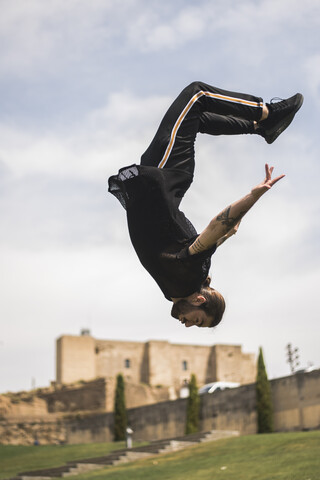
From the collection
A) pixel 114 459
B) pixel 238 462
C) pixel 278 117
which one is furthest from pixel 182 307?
pixel 114 459

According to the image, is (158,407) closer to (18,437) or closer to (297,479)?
(18,437)

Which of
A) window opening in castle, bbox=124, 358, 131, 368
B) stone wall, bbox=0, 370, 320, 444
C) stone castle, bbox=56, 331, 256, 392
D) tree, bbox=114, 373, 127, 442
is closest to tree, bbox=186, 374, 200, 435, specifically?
stone wall, bbox=0, 370, 320, 444

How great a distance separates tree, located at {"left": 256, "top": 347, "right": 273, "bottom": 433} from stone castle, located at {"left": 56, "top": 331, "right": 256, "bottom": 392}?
171 feet

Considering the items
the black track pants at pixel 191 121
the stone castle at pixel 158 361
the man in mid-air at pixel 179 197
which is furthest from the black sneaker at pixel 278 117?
the stone castle at pixel 158 361

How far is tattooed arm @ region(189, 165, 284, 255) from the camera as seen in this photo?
5797 millimetres

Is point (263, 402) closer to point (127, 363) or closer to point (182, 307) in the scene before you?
point (182, 307)

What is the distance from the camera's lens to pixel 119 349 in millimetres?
93438

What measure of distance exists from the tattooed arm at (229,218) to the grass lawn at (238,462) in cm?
1324

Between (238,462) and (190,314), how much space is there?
19.4 metres

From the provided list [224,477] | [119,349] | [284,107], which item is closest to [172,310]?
[284,107]

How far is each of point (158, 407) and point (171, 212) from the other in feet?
141

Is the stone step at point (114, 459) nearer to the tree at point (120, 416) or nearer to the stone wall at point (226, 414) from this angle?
the stone wall at point (226, 414)

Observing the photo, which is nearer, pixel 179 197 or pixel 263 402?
pixel 179 197

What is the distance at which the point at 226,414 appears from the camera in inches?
1671
